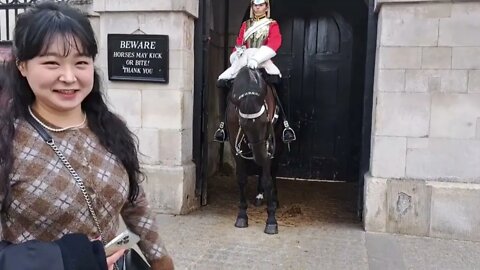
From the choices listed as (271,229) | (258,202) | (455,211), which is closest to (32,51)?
(271,229)

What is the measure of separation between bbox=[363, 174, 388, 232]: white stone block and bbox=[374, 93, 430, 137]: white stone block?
1.75 ft

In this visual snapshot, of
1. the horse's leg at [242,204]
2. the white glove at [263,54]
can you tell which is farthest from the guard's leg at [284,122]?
the horse's leg at [242,204]

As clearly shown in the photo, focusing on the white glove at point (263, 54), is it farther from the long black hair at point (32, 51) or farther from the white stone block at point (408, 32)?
the long black hair at point (32, 51)

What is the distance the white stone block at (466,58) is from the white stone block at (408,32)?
9.5 inches

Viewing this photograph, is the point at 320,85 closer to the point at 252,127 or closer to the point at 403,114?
the point at 403,114

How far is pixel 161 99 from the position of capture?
553 cm

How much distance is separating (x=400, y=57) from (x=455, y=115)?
2.69 ft

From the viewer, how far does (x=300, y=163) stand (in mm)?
8164

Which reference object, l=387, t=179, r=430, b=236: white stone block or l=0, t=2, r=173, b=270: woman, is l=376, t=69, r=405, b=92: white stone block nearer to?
l=387, t=179, r=430, b=236: white stone block

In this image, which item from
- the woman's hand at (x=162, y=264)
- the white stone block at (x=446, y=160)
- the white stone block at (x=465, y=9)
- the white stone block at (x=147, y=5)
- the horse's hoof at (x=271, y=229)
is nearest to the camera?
the woman's hand at (x=162, y=264)

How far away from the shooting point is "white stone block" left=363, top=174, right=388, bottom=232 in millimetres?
A: 4895

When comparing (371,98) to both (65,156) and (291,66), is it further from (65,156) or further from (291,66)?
(65,156)

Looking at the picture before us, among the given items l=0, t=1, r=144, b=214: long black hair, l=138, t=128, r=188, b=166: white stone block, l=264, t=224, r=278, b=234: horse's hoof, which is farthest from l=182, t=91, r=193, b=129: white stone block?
l=0, t=1, r=144, b=214: long black hair

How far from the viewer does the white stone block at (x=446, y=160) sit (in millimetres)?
4719
